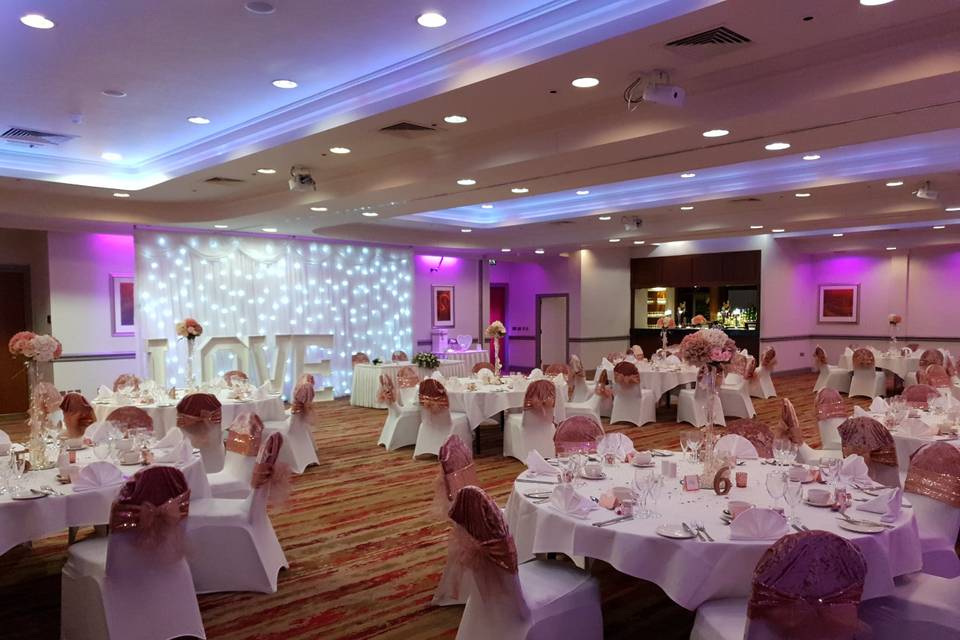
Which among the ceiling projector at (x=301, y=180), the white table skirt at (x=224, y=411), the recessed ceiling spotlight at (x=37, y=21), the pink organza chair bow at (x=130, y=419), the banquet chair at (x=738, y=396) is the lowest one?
the banquet chair at (x=738, y=396)

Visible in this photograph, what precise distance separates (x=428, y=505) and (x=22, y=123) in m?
5.44

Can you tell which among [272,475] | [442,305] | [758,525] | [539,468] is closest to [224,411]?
[272,475]

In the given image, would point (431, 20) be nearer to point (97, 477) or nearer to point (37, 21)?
point (37, 21)

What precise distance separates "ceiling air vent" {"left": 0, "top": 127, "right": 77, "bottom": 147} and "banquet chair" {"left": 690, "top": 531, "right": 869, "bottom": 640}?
7704 mm

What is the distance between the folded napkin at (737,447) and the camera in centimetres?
421

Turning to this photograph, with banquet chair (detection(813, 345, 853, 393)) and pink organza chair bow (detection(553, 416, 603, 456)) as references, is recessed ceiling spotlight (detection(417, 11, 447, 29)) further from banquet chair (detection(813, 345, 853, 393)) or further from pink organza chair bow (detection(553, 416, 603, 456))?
banquet chair (detection(813, 345, 853, 393))

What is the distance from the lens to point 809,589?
7.52ft

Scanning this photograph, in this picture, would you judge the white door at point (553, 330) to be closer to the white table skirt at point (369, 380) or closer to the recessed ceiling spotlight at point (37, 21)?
the white table skirt at point (369, 380)

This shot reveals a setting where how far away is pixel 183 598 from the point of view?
3.47 meters

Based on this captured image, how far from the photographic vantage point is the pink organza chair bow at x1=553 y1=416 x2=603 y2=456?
4.49m

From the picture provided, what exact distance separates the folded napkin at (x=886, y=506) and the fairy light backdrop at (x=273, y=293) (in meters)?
10.1

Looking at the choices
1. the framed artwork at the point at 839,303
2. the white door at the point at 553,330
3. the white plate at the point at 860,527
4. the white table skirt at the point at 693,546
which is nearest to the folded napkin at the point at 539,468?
the white table skirt at the point at 693,546

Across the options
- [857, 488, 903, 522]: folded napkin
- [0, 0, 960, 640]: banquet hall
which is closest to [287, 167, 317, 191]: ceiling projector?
[0, 0, 960, 640]: banquet hall

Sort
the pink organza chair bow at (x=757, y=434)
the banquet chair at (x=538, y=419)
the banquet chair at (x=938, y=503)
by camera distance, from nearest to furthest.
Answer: the banquet chair at (x=938, y=503), the pink organza chair bow at (x=757, y=434), the banquet chair at (x=538, y=419)
